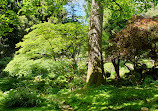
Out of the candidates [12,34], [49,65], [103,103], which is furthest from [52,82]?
[12,34]

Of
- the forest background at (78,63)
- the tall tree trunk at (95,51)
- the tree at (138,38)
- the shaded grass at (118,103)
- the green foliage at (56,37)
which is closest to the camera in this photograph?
the shaded grass at (118,103)

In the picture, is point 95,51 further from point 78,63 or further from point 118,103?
point 118,103

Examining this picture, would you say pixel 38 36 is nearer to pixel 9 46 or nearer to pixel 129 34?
pixel 129 34

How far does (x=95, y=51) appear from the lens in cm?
530

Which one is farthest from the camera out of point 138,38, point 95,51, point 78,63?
point 78,63

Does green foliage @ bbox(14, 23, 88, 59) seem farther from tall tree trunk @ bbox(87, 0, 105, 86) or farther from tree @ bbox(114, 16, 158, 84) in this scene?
Result: tree @ bbox(114, 16, 158, 84)

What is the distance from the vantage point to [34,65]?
605 centimetres

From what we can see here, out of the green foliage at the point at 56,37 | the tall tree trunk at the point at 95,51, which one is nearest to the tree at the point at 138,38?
the tall tree trunk at the point at 95,51

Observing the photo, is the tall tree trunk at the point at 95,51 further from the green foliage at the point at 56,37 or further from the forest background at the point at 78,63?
the green foliage at the point at 56,37

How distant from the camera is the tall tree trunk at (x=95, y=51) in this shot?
521 centimetres

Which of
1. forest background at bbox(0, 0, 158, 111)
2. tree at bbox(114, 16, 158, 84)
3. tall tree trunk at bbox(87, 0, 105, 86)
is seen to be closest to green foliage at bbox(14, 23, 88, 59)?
forest background at bbox(0, 0, 158, 111)

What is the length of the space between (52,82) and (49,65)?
904 millimetres

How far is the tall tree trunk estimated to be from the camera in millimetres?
5215

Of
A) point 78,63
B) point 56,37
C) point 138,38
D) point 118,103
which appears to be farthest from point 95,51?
point 56,37
